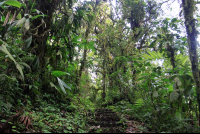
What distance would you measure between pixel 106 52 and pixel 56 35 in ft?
16.9

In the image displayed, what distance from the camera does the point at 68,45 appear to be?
3.44m

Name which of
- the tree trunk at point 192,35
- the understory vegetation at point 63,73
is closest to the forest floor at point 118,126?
the understory vegetation at point 63,73

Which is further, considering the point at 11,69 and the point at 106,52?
the point at 106,52

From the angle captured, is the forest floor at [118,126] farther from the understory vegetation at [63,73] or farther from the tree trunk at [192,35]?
the tree trunk at [192,35]

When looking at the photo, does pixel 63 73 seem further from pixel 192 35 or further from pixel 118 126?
pixel 192 35

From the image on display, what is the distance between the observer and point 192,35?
2.20 meters

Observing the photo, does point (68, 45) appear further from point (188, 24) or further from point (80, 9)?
point (188, 24)

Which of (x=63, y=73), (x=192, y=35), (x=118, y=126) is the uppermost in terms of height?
(x=192, y=35)

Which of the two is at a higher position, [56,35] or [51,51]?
[56,35]

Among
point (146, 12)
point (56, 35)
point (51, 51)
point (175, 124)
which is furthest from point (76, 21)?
point (146, 12)

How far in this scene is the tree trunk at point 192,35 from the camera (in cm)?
206

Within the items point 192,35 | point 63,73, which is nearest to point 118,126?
point 63,73

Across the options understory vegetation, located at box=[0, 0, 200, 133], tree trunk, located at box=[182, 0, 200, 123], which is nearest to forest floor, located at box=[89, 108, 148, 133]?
understory vegetation, located at box=[0, 0, 200, 133]

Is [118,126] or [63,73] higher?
[63,73]
